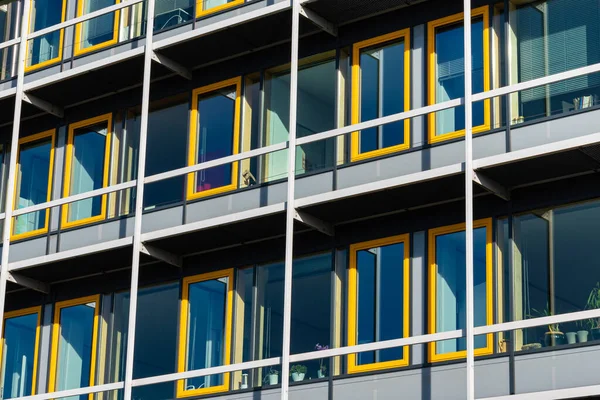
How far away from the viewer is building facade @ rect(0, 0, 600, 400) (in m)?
19.5

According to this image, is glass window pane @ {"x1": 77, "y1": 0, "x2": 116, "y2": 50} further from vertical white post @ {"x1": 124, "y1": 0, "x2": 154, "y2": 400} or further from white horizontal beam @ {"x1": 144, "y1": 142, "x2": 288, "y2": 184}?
white horizontal beam @ {"x1": 144, "y1": 142, "x2": 288, "y2": 184}

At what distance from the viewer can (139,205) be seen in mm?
22969

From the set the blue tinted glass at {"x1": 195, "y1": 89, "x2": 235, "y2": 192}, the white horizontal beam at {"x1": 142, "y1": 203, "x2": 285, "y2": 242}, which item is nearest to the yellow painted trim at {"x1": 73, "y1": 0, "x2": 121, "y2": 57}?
the blue tinted glass at {"x1": 195, "y1": 89, "x2": 235, "y2": 192}

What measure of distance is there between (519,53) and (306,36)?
398 centimetres

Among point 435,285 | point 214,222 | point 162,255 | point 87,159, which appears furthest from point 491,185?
point 87,159

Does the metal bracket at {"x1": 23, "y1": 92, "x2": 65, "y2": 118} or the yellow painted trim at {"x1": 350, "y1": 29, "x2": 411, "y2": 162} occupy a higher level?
the metal bracket at {"x1": 23, "y1": 92, "x2": 65, "y2": 118}

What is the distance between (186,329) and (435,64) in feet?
19.8

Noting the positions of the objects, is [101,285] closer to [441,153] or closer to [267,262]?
[267,262]

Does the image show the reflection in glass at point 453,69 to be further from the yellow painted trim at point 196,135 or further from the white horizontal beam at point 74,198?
the white horizontal beam at point 74,198

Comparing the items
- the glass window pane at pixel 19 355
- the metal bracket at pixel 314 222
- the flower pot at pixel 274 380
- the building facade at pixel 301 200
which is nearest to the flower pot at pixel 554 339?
the building facade at pixel 301 200

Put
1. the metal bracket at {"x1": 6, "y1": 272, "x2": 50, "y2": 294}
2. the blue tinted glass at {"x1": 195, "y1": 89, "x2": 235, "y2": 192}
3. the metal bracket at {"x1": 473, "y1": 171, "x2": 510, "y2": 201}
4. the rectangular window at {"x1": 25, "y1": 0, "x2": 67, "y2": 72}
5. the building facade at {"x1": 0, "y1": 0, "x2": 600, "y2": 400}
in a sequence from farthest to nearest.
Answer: the rectangular window at {"x1": 25, "y1": 0, "x2": 67, "y2": 72}, the metal bracket at {"x1": 6, "y1": 272, "x2": 50, "y2": 294}, the blue tinted glass at {"x1": 195, "y1": 89, "x2": 235, "y2": 192}, the metal bracket at {"x1": 473, "y1": 171, "x2": 510, "y2": 201}, the building facade at {"x1": 0, "y1": 0, "x2": 600, "y2": 400}

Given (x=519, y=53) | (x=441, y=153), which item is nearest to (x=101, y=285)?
(x=441, y=153)

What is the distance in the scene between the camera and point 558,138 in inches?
766

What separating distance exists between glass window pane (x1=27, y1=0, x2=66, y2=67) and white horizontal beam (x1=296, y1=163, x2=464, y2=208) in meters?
7.37
